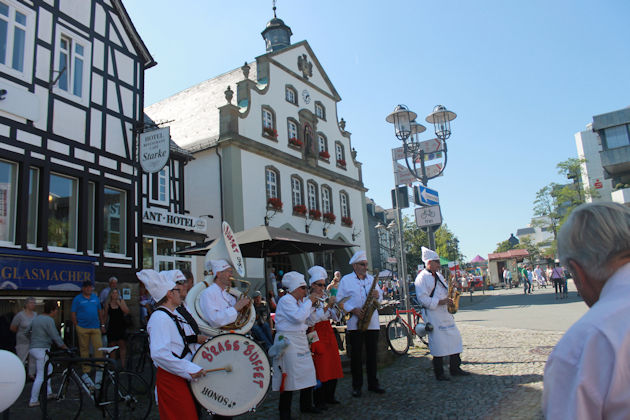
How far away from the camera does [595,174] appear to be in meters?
70.4

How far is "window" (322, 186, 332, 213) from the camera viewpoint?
29062mm

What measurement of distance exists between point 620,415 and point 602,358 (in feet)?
0.54

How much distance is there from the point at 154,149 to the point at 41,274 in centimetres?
495

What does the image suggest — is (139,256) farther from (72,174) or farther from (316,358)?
(316,358)

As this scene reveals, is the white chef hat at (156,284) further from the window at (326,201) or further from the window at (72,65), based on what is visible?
the window at (326,201)

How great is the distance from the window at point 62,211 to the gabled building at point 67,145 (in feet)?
0.09

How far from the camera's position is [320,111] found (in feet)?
101

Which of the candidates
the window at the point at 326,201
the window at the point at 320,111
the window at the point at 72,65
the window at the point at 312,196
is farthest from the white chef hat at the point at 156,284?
the window at the point at 320,111

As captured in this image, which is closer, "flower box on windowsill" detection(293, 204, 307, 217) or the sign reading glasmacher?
the sign reading glasmacher

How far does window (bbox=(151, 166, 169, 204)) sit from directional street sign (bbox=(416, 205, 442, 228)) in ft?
38.1

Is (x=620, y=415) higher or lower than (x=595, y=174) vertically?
lower

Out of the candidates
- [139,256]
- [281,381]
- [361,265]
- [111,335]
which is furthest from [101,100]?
[281,381]

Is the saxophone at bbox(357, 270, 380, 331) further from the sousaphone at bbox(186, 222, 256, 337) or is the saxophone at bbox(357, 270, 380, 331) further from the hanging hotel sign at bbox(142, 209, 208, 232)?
the hanging hotel sign at bbox(142, 209, 208, 232)

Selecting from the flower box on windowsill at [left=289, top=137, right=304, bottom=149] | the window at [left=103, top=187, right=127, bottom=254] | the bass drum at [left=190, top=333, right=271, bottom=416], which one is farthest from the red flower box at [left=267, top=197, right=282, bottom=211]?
the bass drum at [left=190, top=333, right=271, bottom=416]
